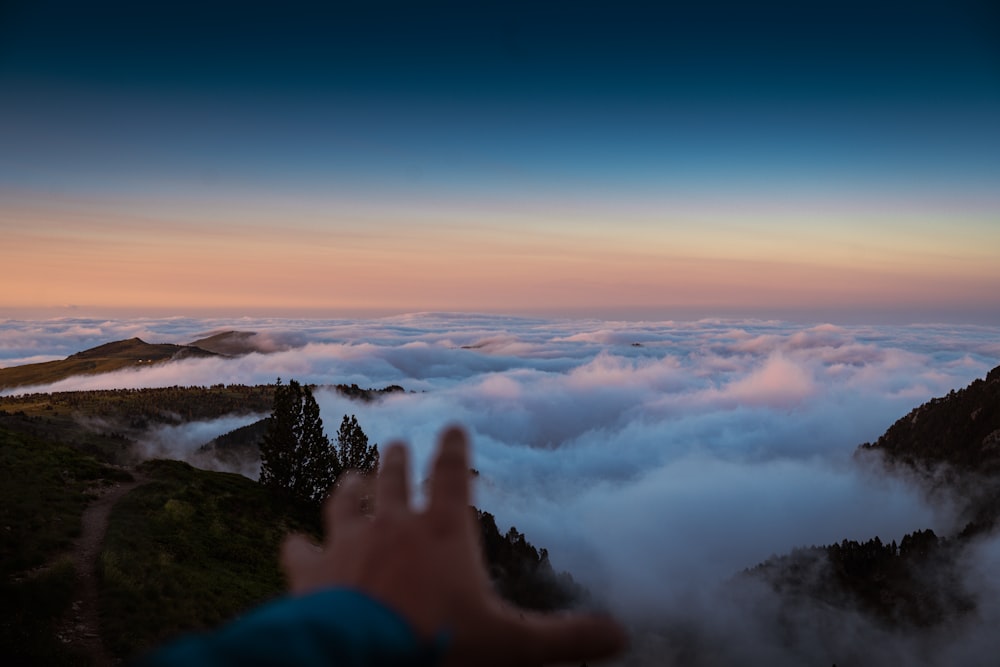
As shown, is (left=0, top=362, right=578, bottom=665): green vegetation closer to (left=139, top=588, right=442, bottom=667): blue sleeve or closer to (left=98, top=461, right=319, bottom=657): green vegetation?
(left=98, top=461, right=319, bottom=657): green vegetation

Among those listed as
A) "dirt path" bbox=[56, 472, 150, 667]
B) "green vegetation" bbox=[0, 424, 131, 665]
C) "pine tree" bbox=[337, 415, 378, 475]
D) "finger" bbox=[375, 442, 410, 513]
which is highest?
"finger" bbox=[375, 442, 410, 513]

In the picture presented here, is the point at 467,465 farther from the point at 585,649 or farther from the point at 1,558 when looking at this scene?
the point at 1,558

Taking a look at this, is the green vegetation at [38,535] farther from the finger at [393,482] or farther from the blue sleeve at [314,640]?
the blue sleeve at [314,640]

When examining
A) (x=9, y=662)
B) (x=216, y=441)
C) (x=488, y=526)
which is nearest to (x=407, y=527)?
(x=9, y=662)

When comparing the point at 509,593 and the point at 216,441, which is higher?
the point at 216,441

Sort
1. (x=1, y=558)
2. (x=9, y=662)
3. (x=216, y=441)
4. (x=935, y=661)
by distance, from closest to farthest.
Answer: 1. (x=9, y=662)
2. (x=1, y=558)
3. (x=216, y=441)
4. (x=935, y=661)

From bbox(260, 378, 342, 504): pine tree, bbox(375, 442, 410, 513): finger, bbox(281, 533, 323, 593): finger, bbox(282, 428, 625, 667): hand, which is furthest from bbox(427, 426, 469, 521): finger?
bbox(260, 378, 342, 504): pine tree
